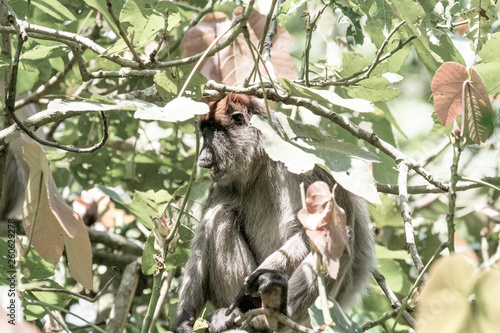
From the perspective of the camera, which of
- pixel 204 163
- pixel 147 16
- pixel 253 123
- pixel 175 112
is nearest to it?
pixel 175 112

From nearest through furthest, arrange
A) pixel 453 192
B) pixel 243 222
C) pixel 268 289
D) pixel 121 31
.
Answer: pixel 453 192 → pixel 121 31 → pixel 268 289 → pixel 243 222

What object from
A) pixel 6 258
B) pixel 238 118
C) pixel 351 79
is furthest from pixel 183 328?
pixel 351 79

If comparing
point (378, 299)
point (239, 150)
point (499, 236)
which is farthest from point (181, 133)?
point (499, 236)

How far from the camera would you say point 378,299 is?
6320 millimetres

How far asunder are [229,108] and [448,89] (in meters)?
2.64

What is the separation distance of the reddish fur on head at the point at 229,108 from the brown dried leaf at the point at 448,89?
96.4 inches

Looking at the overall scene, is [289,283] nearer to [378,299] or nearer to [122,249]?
[378,299]

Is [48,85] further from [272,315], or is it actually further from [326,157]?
[326,157]

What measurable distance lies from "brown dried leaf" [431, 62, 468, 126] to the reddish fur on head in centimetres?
245

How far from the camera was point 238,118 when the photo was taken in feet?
18.4

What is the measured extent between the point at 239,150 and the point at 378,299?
1.99 metres

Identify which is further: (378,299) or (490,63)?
(378,299)

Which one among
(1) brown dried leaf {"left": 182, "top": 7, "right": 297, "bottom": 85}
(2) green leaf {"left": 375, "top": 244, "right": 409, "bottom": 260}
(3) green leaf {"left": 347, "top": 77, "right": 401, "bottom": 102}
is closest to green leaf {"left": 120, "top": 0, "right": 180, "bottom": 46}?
(3) green leaf {"left": 347, "top": 77, "right": 401, "bottom": 102}

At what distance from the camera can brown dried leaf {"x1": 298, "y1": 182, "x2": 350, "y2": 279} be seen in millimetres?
2621
